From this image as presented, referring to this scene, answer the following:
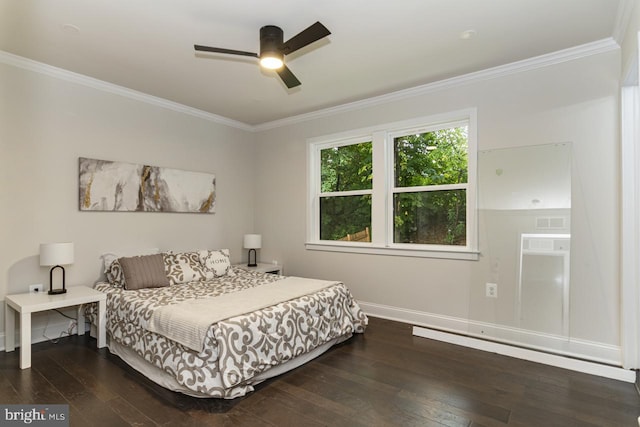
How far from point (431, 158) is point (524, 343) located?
208 cm

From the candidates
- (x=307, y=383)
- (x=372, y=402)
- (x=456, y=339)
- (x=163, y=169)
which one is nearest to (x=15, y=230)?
(x=163, y=169)

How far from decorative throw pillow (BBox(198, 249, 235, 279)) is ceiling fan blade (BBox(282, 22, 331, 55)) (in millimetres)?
2592

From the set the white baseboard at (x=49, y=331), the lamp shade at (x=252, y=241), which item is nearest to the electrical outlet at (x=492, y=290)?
the lamp shade at (x=252, y=241)

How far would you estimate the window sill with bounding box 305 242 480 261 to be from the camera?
3497 mm

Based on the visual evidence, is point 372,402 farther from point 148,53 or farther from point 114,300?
point 148,53

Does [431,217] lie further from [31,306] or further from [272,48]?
[31,306]

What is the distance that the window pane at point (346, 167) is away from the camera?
4344 millimetres

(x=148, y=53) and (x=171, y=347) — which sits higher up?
(x=148, y=53)

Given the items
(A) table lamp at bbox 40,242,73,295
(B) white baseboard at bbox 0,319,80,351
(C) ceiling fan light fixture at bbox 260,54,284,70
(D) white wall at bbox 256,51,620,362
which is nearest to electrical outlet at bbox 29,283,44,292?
(A) table lamp at bbox 40,242,73,295

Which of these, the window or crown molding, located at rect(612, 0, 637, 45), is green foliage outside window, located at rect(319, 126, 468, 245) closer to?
the window

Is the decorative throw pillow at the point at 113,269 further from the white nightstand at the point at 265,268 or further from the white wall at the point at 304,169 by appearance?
the white nightstand at the point at 265,268

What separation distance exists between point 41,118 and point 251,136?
268 centimetres

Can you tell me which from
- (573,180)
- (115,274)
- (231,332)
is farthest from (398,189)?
(115,274)

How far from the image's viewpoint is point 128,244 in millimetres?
3859
